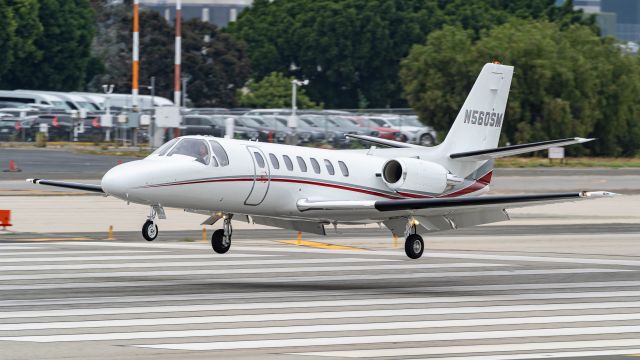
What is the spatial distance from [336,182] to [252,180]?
7.71 feet

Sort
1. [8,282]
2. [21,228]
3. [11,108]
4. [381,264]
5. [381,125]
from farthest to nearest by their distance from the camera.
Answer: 1. [11,108]
2. [381,125]
3. [21,228]
4. [381,264]
5. [8,282]

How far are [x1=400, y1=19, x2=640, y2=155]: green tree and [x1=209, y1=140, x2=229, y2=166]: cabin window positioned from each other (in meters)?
41.2

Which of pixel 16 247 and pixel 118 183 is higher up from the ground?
pixel 118 183

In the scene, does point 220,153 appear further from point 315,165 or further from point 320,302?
point 320,302

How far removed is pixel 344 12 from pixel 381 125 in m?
26.3

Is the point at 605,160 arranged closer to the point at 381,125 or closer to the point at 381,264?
the point at 381,125

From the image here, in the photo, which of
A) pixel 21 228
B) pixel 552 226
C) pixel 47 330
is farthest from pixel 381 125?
pixel 47 330

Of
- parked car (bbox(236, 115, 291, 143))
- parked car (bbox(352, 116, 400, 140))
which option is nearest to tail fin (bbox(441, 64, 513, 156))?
parked car (bbox(236, 115, 291, 143))

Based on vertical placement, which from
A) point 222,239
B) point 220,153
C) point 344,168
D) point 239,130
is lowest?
point 222,239

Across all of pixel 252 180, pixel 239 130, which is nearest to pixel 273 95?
pixel 239 130

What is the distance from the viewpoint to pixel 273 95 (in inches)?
3484

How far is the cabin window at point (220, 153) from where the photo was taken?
2122 cm

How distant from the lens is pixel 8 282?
20.1 m

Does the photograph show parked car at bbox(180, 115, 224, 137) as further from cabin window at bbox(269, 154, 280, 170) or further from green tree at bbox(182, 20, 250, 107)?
cabin window at bbox(269, 154, 280, 170)
